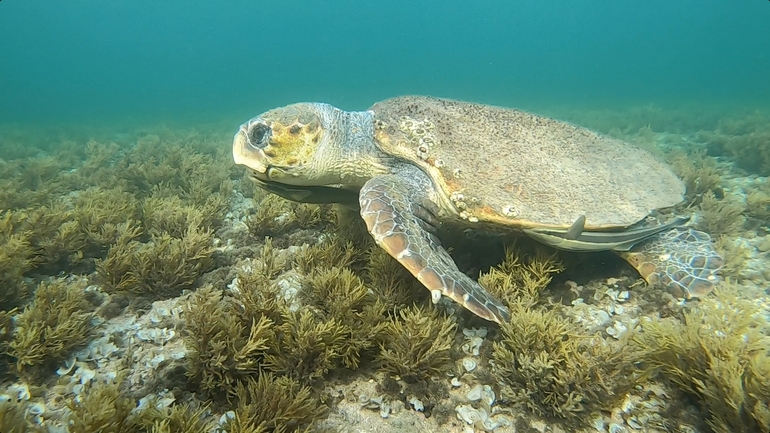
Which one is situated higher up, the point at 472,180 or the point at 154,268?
the point at 472,180

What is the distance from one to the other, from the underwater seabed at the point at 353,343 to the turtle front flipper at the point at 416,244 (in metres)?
0.25

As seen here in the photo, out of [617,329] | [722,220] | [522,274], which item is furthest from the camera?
[722,220]

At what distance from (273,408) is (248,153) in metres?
2.12

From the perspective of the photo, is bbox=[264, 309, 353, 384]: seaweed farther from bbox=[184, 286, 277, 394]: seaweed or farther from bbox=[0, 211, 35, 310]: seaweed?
bbox=[0, 211, 35, 310]: seaweed

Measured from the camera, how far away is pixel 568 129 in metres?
3.79

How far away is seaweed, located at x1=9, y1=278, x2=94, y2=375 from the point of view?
6.91ft

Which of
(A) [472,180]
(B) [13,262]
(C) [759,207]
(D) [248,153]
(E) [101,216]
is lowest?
(B) [13,262]

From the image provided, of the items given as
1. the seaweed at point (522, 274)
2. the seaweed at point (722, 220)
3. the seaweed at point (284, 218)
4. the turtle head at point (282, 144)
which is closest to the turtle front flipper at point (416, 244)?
the seaweed at point (522, 274)

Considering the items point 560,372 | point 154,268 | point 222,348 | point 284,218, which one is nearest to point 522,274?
point 560,372

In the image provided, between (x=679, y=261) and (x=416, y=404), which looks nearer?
(x=416, y=404)

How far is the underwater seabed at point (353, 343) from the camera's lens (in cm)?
189

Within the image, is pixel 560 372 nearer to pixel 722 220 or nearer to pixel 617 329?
pixel 617 329

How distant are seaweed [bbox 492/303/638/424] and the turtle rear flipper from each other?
3.94ft

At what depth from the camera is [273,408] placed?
6.01ft
